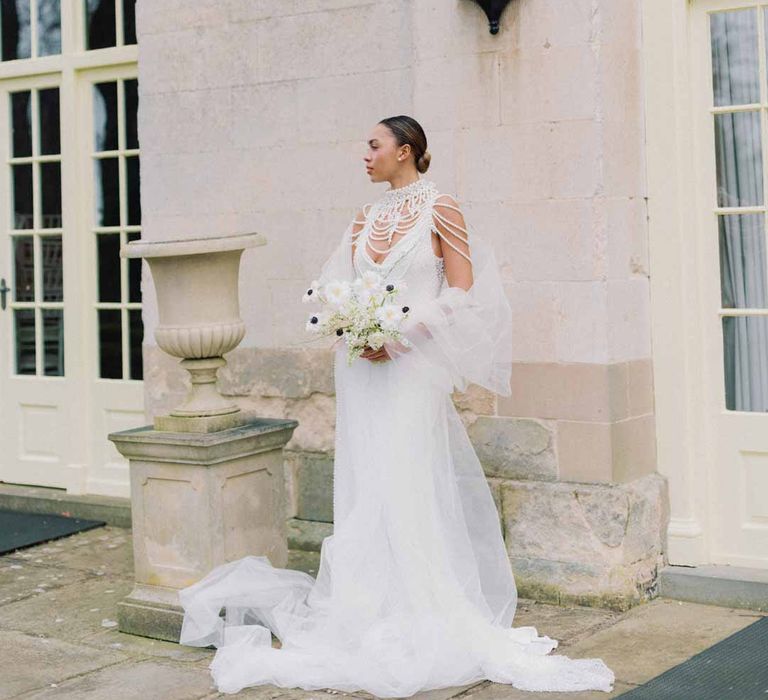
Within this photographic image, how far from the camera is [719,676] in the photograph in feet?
14.2

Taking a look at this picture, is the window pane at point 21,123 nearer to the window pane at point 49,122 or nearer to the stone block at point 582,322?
the window pane at point 49,122

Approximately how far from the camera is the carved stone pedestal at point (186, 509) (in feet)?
16.4

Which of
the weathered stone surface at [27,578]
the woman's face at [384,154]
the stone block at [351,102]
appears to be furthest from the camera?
the stone block at [351,102]

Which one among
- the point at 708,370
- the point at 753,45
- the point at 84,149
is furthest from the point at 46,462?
the point at 753,45

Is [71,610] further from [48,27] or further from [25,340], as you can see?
[48,27]

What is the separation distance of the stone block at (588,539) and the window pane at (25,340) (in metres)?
3.42

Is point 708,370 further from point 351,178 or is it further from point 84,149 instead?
point 84,149

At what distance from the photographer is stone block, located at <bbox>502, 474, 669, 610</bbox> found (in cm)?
520

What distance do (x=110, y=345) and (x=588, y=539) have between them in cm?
324

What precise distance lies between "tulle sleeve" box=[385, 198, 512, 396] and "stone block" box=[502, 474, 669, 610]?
0.78 metres

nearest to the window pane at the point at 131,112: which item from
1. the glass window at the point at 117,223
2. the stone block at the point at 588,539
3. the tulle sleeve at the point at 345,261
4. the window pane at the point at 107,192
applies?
the glass window at the point at 117,223

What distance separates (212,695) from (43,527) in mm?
2886

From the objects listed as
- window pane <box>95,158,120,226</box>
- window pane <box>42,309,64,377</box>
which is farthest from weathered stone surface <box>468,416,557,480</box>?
window pane <box>42,309,64,377</box>

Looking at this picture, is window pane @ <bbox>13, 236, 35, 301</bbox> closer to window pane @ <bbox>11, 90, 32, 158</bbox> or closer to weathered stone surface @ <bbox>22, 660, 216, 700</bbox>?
window pane @ <bbox>11, 90, 32, 158</bbox>
